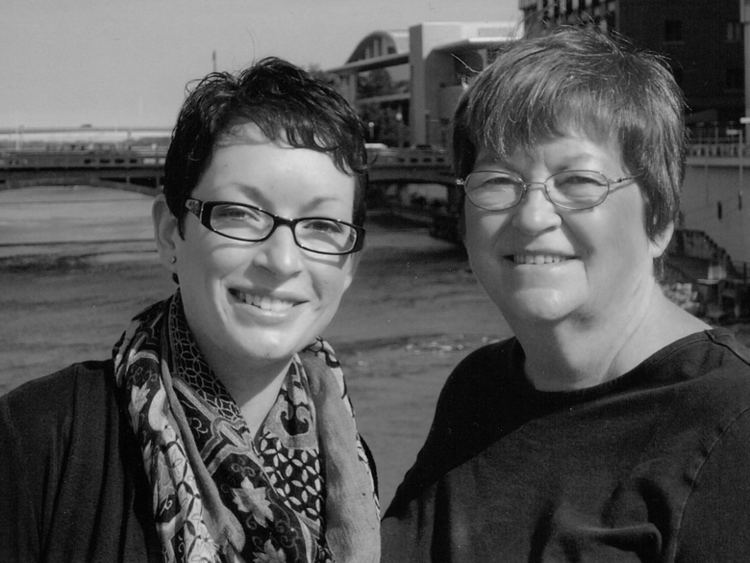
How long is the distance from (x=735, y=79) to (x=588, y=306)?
19.6 meters

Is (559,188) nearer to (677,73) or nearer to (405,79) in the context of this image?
(677,73)

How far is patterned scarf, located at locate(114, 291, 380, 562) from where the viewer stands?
128 cm

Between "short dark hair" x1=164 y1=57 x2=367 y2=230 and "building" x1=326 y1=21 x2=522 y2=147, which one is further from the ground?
"building" x1=326 y1=21 x2=522 y2=147

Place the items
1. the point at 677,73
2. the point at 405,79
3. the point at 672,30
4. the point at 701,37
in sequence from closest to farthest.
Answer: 1. the point at 677,73
2. the point at 701,37
3. the point at 672,30
4. the point at 405,79

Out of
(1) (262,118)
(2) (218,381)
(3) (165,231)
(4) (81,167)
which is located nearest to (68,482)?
(2) (218,381)

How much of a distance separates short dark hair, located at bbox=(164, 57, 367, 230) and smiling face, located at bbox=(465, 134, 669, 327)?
162mm

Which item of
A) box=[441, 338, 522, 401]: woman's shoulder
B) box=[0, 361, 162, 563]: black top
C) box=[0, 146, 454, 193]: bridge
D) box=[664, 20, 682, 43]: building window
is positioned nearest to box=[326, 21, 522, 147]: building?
box=[664, 20, 682, 43]: building window

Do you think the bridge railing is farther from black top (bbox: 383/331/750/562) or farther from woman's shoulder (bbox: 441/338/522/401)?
black top (bbox: 383/331/750/562)

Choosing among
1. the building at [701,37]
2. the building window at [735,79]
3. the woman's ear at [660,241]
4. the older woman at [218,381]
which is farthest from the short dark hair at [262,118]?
the building window at [735,79]

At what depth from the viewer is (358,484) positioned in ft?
4.75

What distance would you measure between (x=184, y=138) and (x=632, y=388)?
1.77 feet

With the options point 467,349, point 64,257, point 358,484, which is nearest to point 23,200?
point 64,257

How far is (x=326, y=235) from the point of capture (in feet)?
4.49

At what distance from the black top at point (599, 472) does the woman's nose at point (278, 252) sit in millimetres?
335
